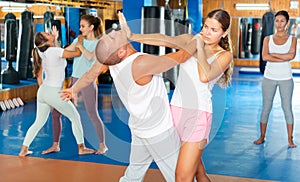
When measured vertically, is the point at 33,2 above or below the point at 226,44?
above

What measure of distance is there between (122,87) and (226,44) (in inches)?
30.3

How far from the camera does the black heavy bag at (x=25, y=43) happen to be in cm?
773

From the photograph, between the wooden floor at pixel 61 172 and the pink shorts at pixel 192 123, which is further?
the wooden floor at pixel 61 172

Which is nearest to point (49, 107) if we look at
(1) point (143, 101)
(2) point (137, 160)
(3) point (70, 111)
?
(3) point (70, 111)

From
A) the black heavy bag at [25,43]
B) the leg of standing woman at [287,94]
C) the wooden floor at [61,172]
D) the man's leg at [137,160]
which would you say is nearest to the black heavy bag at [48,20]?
the black heavy bag at [25,43]

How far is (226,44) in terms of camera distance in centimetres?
266

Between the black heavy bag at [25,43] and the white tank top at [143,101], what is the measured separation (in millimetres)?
5883

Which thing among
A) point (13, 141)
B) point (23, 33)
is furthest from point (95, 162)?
point (23, 33)

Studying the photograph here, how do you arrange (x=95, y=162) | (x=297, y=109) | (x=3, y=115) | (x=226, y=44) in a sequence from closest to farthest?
(x=226, y=44) → (x=95, y=162) → (x=3, y=115) → (x=297, y=109)

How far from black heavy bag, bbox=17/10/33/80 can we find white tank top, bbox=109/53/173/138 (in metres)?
5.88

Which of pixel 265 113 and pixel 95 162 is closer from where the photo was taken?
pixel 95 162

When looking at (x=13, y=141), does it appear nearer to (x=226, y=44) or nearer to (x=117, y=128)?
(x=117, y=128)

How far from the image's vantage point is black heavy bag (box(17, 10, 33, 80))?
7.73 metres

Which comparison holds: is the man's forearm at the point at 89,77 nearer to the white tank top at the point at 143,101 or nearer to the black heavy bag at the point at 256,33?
the white tank top at the point at 143,101
